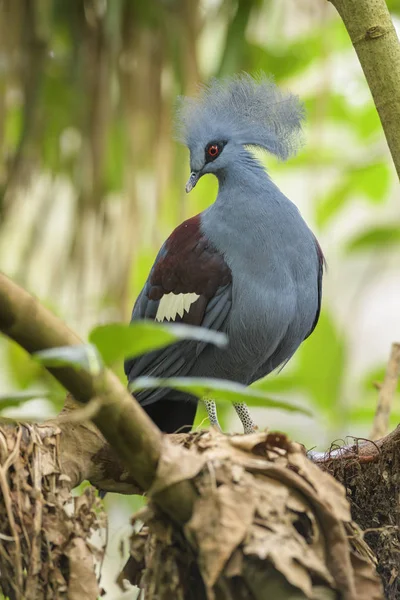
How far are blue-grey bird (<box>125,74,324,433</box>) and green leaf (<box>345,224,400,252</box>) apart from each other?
2.03 feet

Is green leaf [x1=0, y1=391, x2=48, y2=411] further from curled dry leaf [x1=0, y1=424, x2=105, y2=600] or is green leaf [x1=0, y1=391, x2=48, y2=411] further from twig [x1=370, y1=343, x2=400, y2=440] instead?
twig [x1=370, y1=343, x2=400, y2=440]

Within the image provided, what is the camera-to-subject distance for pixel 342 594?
1.01m

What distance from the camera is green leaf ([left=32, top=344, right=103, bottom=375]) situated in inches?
30.5

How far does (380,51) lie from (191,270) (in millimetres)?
694

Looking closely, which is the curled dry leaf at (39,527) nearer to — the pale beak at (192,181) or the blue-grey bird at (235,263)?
the blue-grey bird at (235,263)

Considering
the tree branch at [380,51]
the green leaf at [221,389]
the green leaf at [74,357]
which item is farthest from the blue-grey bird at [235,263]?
the green leaf at [74,357]

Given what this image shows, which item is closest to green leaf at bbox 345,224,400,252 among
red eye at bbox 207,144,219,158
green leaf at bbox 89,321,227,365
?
red eye at bbox 207,144,219,158

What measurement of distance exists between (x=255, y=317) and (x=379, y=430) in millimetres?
427

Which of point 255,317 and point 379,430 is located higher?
point 255,317

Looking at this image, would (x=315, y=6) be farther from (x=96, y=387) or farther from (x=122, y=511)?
(x=96, y=387)

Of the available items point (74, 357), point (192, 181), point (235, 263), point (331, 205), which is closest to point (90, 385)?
point (74, 357)

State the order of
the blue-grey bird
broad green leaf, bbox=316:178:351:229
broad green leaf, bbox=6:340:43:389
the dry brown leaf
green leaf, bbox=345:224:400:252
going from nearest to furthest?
the dry brown leaf, the blue-grey bird, green leaf, bbox=345:224:400:252, broad green leaf, bbox=6:340:43:389, broad green leaf, bbox=316:178:351:229

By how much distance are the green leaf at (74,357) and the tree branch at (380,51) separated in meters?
0.82

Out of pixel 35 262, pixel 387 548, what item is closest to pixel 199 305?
pixel 387 548
